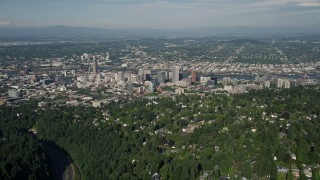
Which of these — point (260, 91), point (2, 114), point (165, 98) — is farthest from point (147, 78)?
point (2, 114)

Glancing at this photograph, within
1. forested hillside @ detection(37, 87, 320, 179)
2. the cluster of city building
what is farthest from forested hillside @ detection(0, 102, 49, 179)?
the cluster of city building

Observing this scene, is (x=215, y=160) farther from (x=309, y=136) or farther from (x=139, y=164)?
(x=309, y=136)

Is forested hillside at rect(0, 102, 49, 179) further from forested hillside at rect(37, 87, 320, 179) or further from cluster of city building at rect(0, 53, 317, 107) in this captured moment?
cluster of city building at rect(0, 53, 317, 107)

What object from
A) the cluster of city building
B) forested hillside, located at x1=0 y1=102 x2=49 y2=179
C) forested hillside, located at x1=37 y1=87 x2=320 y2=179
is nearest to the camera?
forested hillside, located at x1=0 y1=102 x2=49 y2=179

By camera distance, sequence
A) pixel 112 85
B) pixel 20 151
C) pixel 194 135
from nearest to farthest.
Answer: pixel 20 151
pixel 194 135
pixel 112 85

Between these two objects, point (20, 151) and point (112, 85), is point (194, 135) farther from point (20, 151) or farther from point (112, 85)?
point (112, 85)

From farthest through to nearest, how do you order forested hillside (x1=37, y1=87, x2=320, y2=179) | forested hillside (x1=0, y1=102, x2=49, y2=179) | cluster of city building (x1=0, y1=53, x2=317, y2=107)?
cluster of city building (x1=0, y1=53, x2=317, y2=107), forested hillside (x1=37, y1=87, x2=320, y2=179), forested hillside (x1=0, y1=102, x2=49, y2=179)

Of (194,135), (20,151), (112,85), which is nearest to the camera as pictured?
(20,151)

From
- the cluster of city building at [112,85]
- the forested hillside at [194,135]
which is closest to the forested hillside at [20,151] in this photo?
the forested hillside at [194,135]

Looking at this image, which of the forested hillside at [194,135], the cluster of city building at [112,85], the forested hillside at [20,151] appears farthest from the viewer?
the cluster of city building at [112,85]

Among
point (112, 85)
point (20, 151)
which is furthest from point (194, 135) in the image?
point (112, 85)

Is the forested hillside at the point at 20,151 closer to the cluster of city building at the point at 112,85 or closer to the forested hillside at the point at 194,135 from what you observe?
the forested hillside at the point at 194,135
